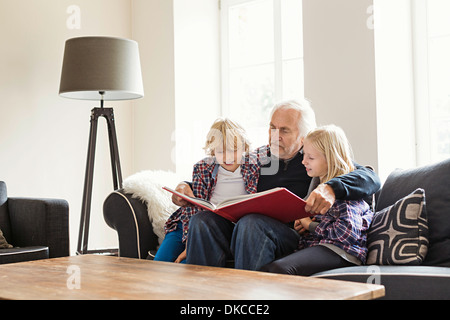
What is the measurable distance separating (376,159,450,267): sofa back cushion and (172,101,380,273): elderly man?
118 millimetres

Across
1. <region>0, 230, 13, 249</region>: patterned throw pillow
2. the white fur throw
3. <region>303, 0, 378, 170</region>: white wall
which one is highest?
<region>303, 0, 378, 170</region>: white wall

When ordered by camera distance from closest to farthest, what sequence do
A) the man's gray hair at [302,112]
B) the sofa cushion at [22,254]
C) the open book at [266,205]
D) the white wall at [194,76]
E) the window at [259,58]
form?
1. the open book at [266,205]
2. the man's gray hair at [302,112]
3. the sofa cushion at [22,254]
4. the window at [259,58]
5. the white wall at [194,76]

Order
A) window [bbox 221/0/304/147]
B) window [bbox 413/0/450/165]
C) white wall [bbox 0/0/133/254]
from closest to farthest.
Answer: window [bbox 413/0/450/165], white wall [bbox 0/0/133/254], window [bbox 221/0/304/147]

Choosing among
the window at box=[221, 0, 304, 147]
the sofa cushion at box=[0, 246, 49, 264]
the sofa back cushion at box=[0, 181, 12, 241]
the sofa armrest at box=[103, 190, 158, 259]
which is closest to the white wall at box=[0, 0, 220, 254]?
the window at box=[221, 0, 304, 147]

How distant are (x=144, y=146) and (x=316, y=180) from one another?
7.51 feet

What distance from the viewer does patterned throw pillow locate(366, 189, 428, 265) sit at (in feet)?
5.94

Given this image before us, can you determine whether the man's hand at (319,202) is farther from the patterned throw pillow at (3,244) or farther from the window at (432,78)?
the patterned throw pillow at (3,244)

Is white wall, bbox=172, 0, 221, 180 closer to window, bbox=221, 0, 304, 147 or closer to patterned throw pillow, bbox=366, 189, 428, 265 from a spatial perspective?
window, bbox=221, 0, 304, 147

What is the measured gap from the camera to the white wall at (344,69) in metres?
2.97

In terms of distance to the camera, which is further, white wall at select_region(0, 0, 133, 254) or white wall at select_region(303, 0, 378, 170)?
white wall at select_region(0, 0, 133, 254)

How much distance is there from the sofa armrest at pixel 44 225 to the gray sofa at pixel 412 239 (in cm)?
175

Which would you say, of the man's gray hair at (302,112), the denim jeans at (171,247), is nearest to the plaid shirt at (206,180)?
the denim jeans at (171,247)

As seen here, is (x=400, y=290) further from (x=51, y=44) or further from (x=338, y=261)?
(x=51, y=44)
